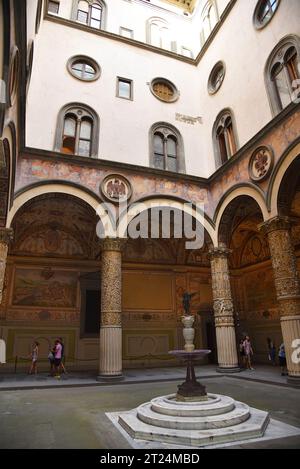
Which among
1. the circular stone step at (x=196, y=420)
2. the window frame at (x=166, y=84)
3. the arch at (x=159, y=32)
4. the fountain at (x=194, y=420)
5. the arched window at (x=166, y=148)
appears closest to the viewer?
the fountain at (x=194, y=420)

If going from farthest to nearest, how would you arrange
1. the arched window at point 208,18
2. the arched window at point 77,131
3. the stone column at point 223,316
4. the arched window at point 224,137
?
the arched window at point 208,18 < the arched window at point 224,137 < the arched window at point 77,131 < the stone column at point 223,316

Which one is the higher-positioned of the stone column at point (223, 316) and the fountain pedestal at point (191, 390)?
the stone column at point (223, 316)

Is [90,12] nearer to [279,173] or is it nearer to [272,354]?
[279,173]

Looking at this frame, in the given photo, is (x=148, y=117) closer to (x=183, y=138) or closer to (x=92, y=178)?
(x=183, y=138)

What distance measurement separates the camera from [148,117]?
13.6 metres

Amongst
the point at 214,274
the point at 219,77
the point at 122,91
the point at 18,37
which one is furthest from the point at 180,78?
the point at 18,37

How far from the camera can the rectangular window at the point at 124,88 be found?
44.8ft

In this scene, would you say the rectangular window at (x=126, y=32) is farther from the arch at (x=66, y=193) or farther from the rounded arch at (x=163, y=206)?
the arch at (x=66, y=193)

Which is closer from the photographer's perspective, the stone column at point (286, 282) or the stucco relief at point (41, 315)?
the stone column at point (286, 282)

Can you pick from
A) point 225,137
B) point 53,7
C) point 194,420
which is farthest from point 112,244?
point 53,7

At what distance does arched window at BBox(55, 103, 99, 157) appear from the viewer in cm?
1182

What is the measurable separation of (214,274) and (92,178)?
233 inches

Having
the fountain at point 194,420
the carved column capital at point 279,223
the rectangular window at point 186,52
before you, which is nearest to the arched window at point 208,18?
the rectangular window at point 186,52

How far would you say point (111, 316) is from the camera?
33.3 feet
